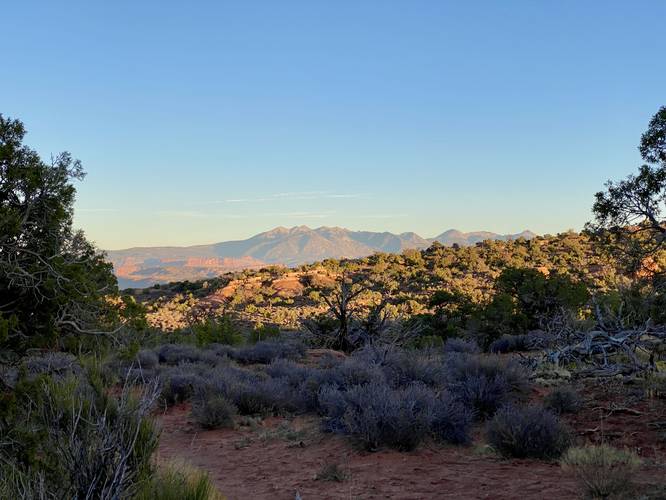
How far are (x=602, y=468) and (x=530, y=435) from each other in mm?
1341

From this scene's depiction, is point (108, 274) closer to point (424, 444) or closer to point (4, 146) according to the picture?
point (4, 146)

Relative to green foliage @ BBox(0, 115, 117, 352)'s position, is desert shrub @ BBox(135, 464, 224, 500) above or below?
below

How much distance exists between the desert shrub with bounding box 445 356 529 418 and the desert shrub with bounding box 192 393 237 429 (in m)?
3.97

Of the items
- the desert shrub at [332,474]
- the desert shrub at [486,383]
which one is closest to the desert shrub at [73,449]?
the desert shrub at [332,474]

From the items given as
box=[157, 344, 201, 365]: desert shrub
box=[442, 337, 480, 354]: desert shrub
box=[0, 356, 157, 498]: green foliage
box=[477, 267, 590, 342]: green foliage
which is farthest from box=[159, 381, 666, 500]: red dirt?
box=[477, 267, 590, 342]: green foliage

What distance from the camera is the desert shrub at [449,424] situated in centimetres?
812

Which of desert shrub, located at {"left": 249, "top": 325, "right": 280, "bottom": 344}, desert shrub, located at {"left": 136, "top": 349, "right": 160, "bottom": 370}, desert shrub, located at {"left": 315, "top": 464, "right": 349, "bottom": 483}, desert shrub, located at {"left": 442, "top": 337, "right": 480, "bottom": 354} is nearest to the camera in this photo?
desert shrub, located at {"left": 315, "top": 464, "right": 349, "bottom": 483}

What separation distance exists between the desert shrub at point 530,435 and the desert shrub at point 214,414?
473 centimetres

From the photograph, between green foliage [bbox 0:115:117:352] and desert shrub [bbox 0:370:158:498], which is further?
green foliage [bbox 0:115:117:352]

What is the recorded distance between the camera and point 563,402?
9188mm

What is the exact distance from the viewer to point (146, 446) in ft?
18.5

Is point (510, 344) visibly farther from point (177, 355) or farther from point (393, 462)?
point (393, 462)

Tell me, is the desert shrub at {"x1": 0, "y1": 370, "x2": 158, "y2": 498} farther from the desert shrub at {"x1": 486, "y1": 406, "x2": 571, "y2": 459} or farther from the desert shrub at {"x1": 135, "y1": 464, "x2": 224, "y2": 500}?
the desert shrub at {"x1": 486, "y1": 406, "x2": 571, "y2": 459}

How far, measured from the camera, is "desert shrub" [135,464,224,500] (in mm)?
4648
